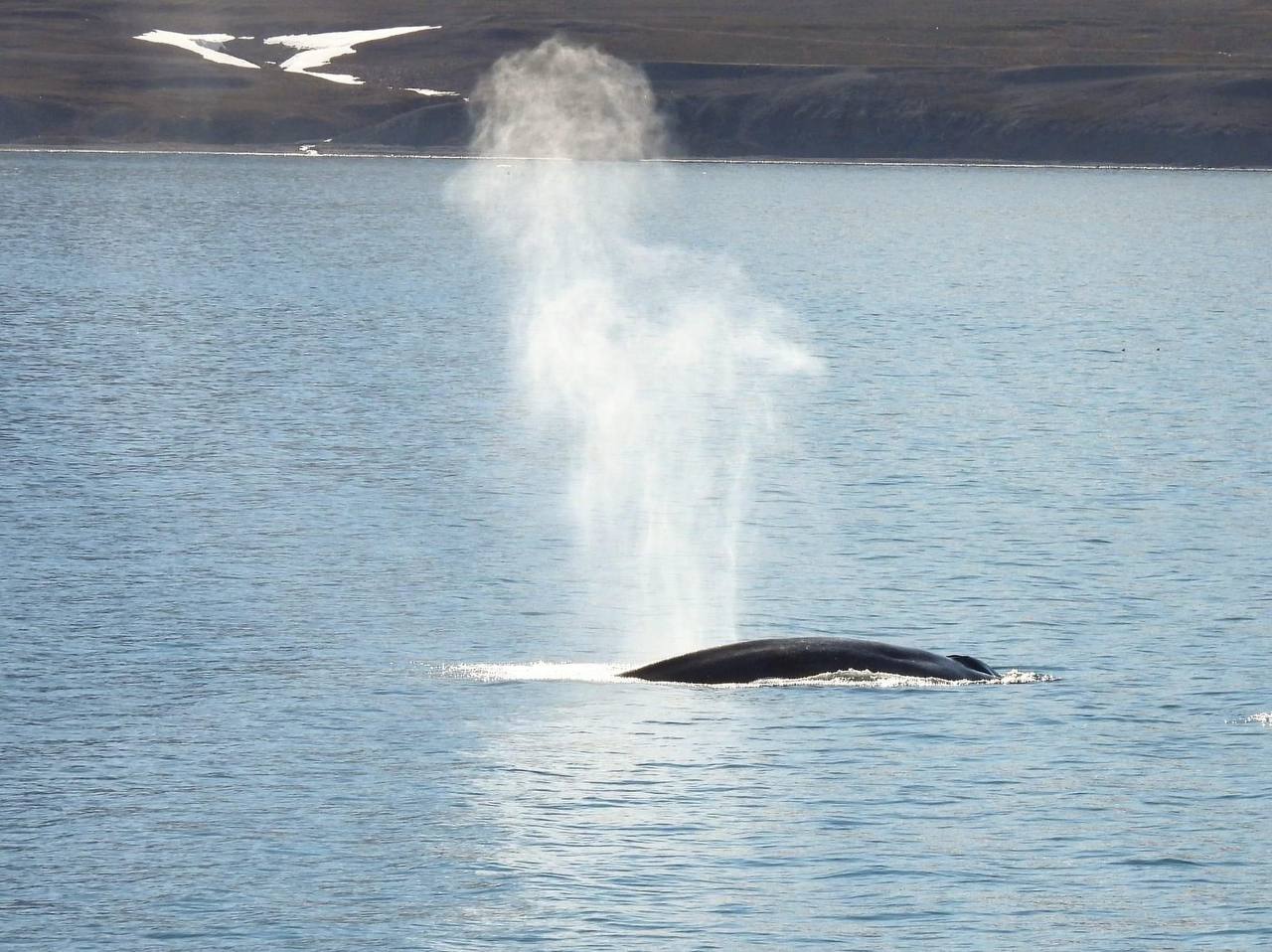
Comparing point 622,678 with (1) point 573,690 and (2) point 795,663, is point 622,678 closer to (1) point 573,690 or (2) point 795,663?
(1) point 573,690

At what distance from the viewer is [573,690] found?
28188 millimetres

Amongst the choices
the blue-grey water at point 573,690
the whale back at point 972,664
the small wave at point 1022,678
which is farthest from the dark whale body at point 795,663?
the blue-grey water at point 573,690

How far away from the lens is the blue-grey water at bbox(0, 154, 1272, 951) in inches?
829

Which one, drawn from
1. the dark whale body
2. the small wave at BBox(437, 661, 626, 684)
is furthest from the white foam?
the dark whale body

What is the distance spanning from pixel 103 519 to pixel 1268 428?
31.9 metres

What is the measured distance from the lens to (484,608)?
110 ft

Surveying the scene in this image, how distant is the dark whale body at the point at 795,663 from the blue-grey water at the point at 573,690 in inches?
16.8

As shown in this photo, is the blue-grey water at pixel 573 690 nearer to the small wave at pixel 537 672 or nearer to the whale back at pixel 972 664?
the small wave at pixel 537 672

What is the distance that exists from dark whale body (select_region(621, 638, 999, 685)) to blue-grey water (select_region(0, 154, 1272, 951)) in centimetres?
43

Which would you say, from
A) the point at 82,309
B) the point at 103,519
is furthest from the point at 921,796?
the point at 82,309

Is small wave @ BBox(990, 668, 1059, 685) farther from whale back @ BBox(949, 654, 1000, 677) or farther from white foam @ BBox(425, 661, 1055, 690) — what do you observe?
whale back @ BBox(949, 654, 1000, 677)

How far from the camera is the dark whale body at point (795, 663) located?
28.5 meters

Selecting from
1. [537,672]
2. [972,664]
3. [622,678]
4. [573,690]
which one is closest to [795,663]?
[622,678]

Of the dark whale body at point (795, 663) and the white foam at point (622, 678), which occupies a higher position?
the dark whale body at point (795, 663)
